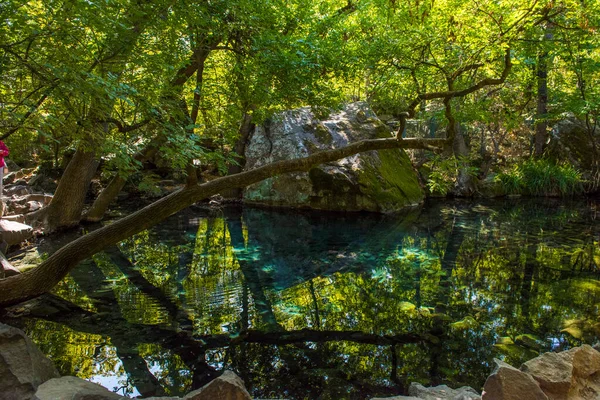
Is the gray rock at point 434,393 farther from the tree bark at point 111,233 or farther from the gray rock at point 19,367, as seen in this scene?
the tree bark at point 111,233

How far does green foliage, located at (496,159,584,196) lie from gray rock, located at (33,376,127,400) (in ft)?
57.4

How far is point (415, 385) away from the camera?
10.7 feet

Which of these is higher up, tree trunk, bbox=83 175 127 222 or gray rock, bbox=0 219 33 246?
tree trunk, bbox=83 175 127 222

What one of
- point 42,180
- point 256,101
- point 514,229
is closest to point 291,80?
point 256,101

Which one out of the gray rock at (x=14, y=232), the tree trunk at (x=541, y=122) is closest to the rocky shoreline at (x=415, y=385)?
the gray rock at (x=14, y=232)

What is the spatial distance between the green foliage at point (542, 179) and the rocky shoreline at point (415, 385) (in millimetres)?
15644

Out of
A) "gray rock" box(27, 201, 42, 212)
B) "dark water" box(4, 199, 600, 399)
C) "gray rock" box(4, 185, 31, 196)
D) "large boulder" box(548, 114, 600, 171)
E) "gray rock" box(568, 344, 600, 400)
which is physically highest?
"large boulder" box(548, 114, 600, 171)

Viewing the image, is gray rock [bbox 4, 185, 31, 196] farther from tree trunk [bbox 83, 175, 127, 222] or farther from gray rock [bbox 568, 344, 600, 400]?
gray rock [bbox 568, 344, 600, 400]

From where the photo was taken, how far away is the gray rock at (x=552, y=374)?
9.23 feet

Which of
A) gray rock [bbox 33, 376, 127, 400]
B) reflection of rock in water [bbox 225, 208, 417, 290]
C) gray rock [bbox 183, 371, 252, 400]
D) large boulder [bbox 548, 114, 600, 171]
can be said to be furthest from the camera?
large boulder [bbox 548, 114, 600, 171]

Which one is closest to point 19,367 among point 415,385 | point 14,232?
point 415,385

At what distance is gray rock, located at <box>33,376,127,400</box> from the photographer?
265 cm

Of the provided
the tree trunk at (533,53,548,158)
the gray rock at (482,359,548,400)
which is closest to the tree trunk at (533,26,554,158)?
the tree trunk at (533,53,548,158)

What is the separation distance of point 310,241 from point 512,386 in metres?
7.21
